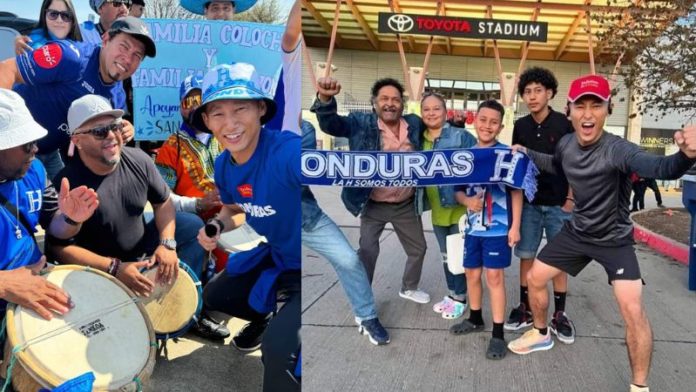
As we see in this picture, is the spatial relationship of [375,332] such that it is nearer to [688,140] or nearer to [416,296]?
[416,296]

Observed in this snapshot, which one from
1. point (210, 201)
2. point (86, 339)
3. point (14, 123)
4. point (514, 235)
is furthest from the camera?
point (514, 235)

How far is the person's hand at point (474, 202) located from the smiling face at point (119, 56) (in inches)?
38.8

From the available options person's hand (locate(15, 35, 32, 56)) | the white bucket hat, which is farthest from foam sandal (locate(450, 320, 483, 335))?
person's hand (locate(15, 35, 32, 56))

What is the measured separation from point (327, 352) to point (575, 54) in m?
1.12

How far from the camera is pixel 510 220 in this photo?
1.58 metres

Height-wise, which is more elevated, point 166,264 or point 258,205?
point 258,205

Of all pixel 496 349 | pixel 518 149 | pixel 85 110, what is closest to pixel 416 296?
pixel 496 349

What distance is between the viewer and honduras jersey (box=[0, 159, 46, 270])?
1.24 meters

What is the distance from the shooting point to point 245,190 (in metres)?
1.33

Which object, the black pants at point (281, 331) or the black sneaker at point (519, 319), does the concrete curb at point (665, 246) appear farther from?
the black pants at point (281, 331)

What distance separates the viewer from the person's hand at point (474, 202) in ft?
4.86

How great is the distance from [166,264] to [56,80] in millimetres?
586

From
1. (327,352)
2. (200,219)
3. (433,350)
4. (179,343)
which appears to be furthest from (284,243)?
(179,343)

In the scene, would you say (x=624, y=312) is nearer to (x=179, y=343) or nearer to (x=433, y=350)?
(x=433, y=350)
